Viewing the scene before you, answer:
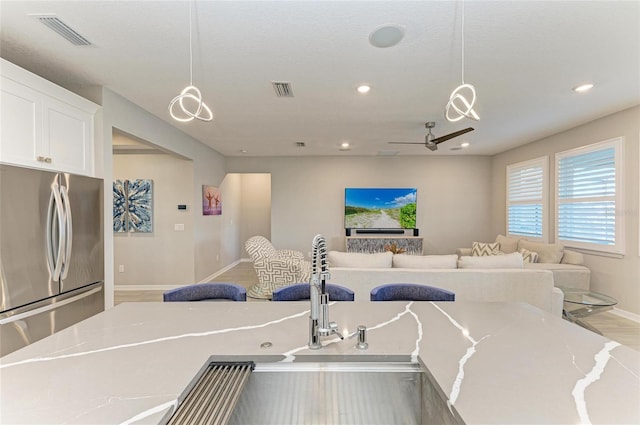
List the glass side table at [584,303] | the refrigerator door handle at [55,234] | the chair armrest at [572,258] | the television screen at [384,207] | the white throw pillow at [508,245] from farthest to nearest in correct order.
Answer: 1. the television screen at [384,207]
2. the white throw pillow at [508,245]
3. the chair armrest at [572,258]
4. the glass side table at [584,303]
5. the refrigerator door handle at [55,234]

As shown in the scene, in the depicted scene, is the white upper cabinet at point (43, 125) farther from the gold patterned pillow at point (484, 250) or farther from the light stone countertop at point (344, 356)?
the gold patterned pillow at point (484, 250)

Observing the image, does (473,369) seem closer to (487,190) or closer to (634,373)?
(634,373)

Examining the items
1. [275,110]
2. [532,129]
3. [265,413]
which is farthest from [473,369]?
[532,129]

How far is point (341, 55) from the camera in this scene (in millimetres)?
2391

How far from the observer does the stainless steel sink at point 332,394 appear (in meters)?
1.08

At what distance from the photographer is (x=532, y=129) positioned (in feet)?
15.2

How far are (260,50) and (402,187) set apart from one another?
17.0ft

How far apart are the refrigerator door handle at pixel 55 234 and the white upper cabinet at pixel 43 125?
29 cm

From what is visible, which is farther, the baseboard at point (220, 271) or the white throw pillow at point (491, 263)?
the baseboard at point (220, 271)

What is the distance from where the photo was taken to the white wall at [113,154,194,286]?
16.6 feet

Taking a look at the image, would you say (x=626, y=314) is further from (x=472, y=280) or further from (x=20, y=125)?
(x=20, y=125)

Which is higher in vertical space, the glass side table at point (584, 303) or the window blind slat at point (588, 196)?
the window blind slat at point (588, 196)

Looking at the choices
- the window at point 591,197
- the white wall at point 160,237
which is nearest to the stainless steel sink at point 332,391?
the white wall at point 160,237

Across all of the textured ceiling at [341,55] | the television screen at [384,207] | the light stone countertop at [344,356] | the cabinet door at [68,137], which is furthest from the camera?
the television screen at [384,207]
